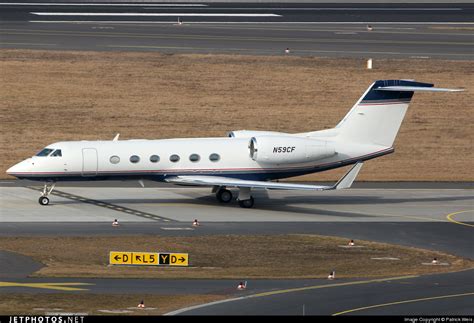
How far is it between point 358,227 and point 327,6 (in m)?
61.2

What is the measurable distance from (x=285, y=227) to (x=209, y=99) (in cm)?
3025

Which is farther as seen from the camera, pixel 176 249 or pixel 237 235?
pixel 237 235

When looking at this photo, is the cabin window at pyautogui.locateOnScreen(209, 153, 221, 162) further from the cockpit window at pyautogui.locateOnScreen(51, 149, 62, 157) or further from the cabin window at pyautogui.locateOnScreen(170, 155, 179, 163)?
the cockpit window at pyautogui.locateOnScreen(51, 149, 62, 157)

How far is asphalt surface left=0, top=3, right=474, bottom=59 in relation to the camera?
86.0 meters

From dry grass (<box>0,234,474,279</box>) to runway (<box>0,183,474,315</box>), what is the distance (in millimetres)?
1161

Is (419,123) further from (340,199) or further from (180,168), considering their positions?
(180,168)

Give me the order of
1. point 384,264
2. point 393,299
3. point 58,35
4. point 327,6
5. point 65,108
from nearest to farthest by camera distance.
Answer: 1. point 393,299
2. point 384,264
3. point 65,108
4. point 58,35
5. point 327,6

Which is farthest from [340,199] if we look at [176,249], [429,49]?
[429,49]

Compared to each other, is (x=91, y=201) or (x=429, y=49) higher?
(x=429, y=49)

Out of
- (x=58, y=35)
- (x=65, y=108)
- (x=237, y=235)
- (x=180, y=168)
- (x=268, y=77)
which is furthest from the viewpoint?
(x=58, y=35)

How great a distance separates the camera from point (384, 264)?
140ft

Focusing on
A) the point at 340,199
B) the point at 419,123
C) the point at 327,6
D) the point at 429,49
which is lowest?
the point at 340,199
